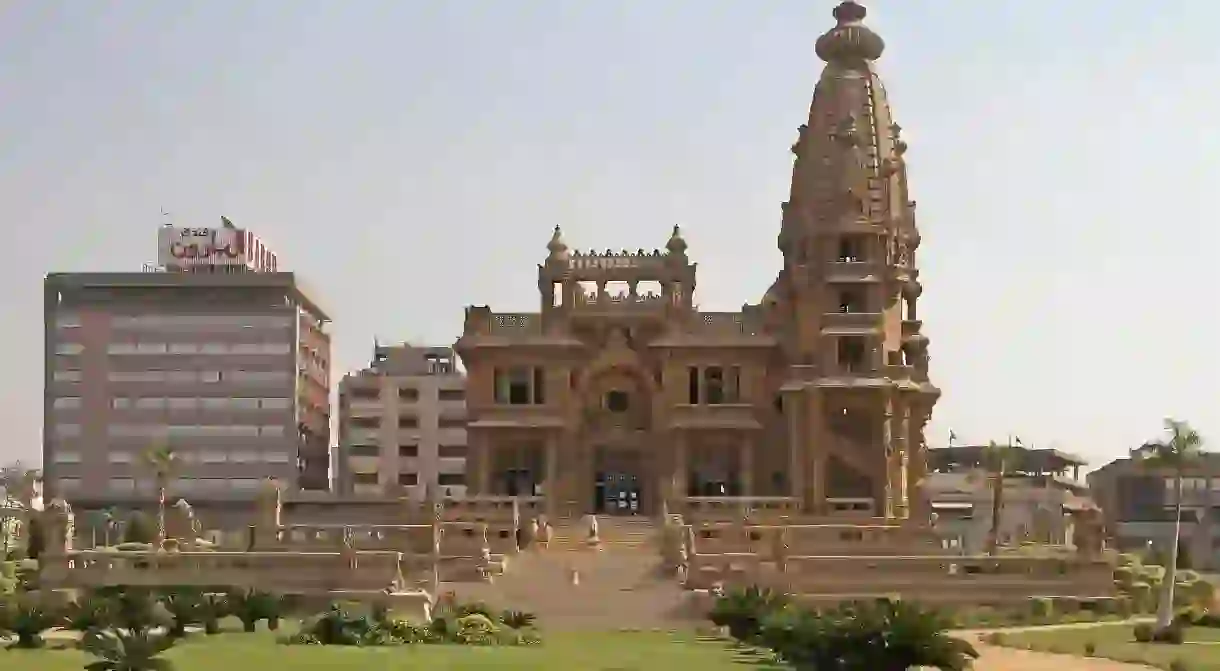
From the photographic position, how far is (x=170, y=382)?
118562 millimetres

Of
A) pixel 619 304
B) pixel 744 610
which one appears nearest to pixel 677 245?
pixel 619 304

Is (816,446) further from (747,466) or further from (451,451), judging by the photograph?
(451,451)

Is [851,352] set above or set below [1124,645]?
above

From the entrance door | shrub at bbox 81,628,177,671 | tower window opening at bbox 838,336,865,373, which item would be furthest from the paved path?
the entrance door

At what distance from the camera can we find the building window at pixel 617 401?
7625cm

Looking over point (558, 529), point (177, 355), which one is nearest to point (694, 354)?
point (558, 529)

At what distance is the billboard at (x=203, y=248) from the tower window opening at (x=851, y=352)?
62.2m

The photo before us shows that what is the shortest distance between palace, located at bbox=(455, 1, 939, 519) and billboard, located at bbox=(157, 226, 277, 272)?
51.3 m

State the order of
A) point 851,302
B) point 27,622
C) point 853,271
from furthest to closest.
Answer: point 851,302 → point 853,271 → point 27,622

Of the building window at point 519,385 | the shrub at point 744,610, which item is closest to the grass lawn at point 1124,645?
the shrub at point 744,610

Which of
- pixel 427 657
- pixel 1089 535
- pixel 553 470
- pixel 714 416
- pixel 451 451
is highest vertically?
pixel 714 416

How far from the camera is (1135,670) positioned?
37.7m

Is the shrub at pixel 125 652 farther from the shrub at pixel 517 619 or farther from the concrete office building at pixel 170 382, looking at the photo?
the concrete office building at pixel 170 382

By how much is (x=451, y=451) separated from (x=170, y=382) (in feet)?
71.4
